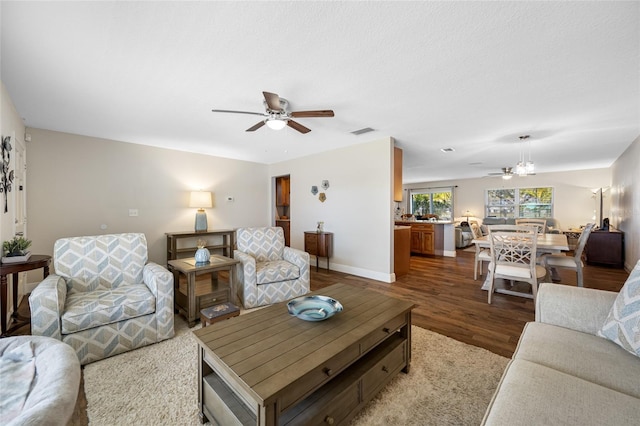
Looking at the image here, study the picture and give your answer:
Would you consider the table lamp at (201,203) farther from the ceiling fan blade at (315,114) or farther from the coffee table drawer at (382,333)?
the coffee table drawer at (382,333)

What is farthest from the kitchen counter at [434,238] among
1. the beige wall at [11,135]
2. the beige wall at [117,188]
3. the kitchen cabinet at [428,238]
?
the beige wall at [11,135]

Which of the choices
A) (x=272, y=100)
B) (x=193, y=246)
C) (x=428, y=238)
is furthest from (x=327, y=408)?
(x=428, y=238)

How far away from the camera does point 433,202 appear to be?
10336 mm

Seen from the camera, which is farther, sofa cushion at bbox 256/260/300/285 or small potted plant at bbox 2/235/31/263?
sofa cushion at bbox 256/260/300/285

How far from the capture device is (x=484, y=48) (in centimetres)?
184

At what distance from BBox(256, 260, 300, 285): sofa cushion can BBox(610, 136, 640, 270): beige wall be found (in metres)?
5.58

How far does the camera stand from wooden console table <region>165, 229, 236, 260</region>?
4582 mm

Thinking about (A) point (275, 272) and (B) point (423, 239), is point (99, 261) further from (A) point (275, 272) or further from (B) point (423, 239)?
(B) point (423, 239)

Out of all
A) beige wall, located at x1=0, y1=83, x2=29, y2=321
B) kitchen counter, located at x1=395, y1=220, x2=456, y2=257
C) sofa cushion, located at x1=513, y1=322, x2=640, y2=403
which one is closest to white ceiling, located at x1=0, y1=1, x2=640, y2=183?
beige wall, located at x1=0, y1=83, x2=29, y2=321

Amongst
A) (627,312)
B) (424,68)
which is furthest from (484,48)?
(627,312)

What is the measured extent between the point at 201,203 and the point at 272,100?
3422 millimetres

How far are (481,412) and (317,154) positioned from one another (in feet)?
15.1

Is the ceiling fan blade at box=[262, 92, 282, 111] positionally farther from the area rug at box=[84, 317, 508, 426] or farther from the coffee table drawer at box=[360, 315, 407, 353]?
the area rug at box=[84, 317, 508, 426]

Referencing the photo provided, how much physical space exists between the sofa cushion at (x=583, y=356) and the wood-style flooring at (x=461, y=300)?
0.85m
